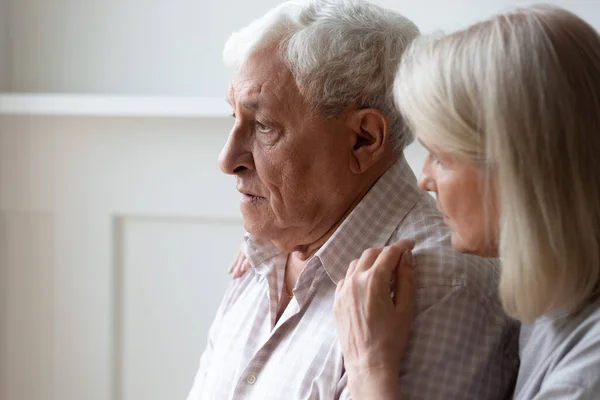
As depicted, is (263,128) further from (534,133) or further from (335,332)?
(534,133)

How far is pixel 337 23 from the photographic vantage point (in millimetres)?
1385

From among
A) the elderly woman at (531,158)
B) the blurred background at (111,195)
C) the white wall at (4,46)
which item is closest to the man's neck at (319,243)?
the elderly woman at (531,158)

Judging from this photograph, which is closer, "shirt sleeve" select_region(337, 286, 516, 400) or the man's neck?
"shirt sleeve" select_region(337, 286, 516, 400)

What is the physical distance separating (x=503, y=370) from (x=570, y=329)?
19 cm

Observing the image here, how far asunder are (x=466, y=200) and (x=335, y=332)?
1.12 feet

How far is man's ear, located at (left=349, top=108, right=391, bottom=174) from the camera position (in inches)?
54.9

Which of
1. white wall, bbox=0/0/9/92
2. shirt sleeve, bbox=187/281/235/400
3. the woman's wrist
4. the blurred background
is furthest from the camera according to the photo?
white wall, bbox=0/0/9/92

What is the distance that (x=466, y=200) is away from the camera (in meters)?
1.10

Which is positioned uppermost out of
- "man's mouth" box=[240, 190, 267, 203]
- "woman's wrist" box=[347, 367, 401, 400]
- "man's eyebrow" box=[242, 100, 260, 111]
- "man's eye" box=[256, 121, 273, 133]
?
"man's eyebrow" box=[242, 100, 260, 111]

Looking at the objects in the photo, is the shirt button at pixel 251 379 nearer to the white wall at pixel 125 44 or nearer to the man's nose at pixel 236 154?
the man's nose at pixel 236 154

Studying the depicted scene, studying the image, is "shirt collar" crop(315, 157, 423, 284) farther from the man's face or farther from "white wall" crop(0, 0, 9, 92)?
"white wall" crop(0, 0, 9, 92)

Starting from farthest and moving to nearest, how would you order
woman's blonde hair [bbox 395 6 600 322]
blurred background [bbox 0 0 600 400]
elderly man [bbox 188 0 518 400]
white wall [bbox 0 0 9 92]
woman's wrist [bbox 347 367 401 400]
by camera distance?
1. white wall [bbox 0 0 9 92]
2. blurred background [bbox 0 0 600 400]
3. elderly man [bbox 188 0 518 400]
4. woman's wrist [bbox 347 367 401 400]
5. woman's blonde hair [bbox 395 6 600 322]

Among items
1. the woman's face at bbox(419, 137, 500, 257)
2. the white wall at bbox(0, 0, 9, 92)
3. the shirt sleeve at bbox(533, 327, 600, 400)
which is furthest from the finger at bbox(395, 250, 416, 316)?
the white wall at bbox(0, 0, 9, 92)

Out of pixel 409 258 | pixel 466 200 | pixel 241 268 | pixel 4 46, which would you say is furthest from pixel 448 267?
pixel 4 46
